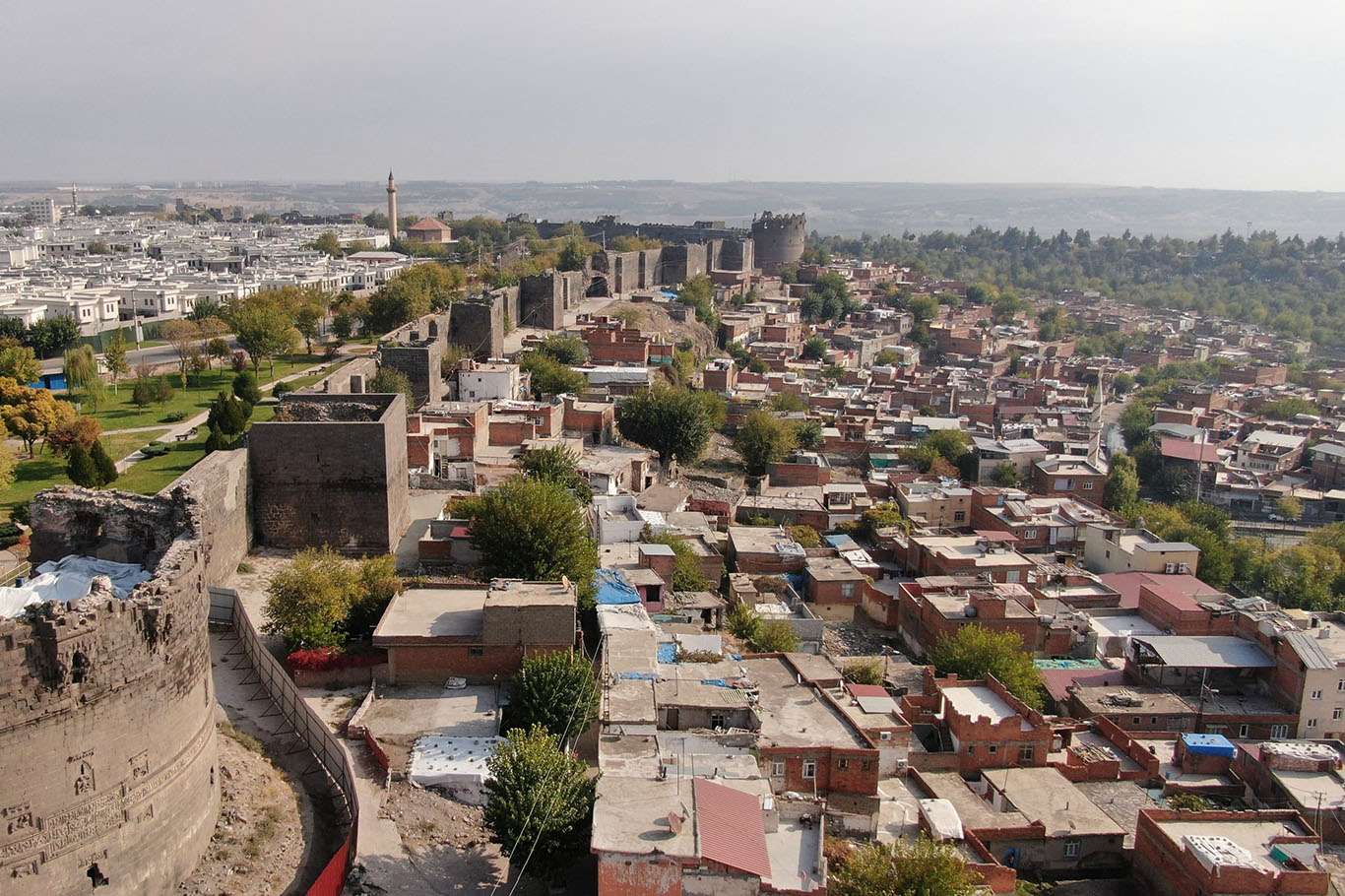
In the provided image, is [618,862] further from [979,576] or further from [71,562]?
[979,576]

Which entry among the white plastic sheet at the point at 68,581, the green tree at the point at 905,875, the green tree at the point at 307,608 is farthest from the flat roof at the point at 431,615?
the green tree at the point at 905,875

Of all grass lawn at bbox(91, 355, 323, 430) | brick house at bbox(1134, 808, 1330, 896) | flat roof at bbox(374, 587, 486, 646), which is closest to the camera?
brick house at bbox(1134, 808, 1330, 896)

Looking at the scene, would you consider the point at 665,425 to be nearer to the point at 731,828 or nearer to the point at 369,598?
the point at 369,598

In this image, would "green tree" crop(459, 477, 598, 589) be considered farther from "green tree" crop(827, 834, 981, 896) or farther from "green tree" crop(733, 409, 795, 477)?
"green tree" crop(733, 409, 795, 477)

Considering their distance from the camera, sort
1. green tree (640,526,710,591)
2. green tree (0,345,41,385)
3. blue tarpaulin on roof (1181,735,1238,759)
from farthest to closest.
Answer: green tree (0,345,41,385) < green tree (640,526,710,591) < blue tarpaulin on roof (1181,735,1238,759)

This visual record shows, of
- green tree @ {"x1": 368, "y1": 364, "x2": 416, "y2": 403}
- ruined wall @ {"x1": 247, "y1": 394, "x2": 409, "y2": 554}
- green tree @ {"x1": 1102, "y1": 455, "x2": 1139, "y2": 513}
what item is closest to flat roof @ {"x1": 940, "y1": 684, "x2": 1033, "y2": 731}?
ruined wall @ {"x1": 247, "y1": 394, "x2": 409, "y2": 554}

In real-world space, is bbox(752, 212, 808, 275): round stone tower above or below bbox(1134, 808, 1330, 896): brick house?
above
